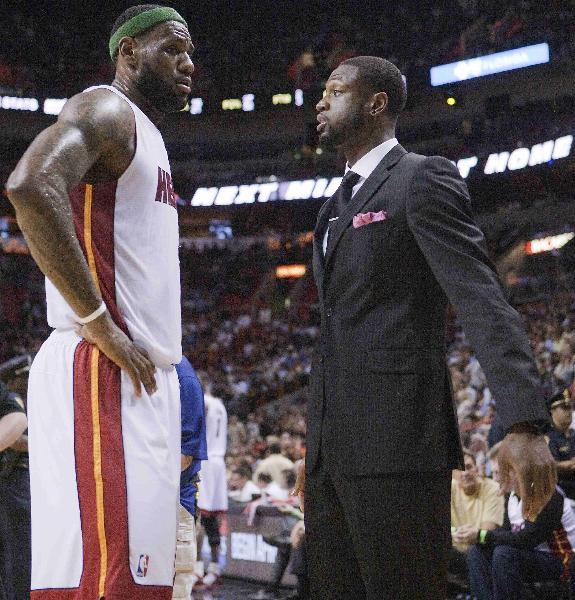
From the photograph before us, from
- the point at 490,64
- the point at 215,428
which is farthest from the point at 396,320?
the point at 490,64

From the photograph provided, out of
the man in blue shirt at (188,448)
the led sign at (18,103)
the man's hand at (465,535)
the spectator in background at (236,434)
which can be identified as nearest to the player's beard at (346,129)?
the man in blue shirt at (188,448)

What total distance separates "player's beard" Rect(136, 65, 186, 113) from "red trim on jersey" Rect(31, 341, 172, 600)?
758 millimetres

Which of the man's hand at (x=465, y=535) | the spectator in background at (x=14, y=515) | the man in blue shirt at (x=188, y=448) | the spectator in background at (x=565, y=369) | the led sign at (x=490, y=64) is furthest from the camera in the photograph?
the led sign at (x=490, y=64)

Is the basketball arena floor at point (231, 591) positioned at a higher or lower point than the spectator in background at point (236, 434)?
lower

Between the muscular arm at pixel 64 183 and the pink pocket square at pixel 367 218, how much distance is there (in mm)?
672

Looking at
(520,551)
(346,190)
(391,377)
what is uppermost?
(346,190)

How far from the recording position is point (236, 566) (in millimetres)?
9180

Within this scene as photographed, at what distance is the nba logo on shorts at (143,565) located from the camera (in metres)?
2.15

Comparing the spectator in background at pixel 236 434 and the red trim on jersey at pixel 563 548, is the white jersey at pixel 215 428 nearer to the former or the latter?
the red trim on jersey at pixel 563 548

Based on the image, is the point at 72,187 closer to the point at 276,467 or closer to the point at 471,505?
the point at 471,505

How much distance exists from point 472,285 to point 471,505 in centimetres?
529

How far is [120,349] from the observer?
7.32ft

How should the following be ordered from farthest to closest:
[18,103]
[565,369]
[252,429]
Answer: [18,103] → [252,429] → [565,369]

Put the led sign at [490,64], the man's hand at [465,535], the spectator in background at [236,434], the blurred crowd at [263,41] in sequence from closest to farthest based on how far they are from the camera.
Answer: the man's hand at [465,535]
the spectator in background at [236,434]
the led sign at [490,64]
the blurred crowd at [263,41]
